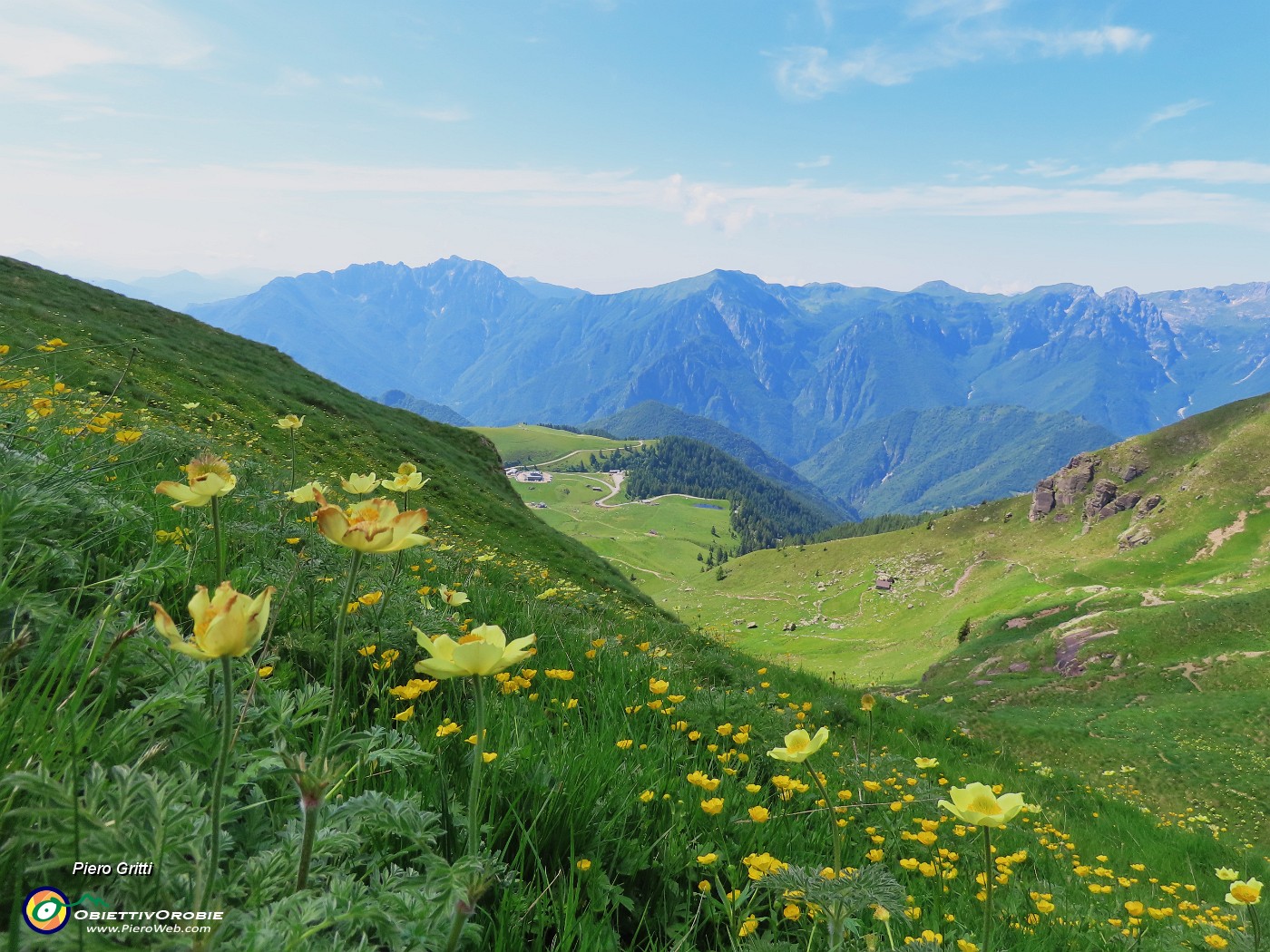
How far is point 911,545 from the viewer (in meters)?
122

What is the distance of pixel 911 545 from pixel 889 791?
5070 inches

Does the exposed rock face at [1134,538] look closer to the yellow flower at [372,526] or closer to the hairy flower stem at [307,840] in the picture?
the yellow flower at [372,526]

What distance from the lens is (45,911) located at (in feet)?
4.28

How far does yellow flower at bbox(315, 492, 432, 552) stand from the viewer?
1.81 meters

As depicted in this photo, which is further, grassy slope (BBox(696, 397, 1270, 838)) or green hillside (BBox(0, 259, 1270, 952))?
grassy slope (BBox(696, 397, 1270, 838))

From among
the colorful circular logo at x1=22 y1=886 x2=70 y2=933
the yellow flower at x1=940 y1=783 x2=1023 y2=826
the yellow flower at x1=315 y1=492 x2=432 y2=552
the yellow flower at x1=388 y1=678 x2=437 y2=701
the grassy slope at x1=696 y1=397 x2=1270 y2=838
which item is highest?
the yellow flower at x1=315 y1=492 x2=432 y2=552

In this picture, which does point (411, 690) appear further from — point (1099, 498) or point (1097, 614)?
point (1099, 498)

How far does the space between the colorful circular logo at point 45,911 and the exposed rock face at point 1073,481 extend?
124 metres

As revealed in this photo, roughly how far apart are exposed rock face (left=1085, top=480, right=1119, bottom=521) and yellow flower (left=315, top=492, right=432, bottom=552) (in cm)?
11677

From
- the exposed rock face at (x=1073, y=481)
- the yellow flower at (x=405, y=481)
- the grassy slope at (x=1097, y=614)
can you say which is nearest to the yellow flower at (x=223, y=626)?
the yellow flower at (x=405, y=481)

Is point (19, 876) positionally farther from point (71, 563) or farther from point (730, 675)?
point (730, 675)

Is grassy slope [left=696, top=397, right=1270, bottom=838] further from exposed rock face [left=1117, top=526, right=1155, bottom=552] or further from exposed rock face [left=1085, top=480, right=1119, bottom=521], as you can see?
exposed rock face [left=1085, top=480, right=1119, bottom=521]

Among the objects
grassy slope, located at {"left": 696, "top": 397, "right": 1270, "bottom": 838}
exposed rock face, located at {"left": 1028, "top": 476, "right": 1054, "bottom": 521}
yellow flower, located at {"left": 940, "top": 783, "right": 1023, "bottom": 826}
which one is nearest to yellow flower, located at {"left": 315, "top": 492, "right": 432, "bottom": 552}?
yellow flower, located at {"left": 940, "top": 783, "right": 1023, "bottom": 826}

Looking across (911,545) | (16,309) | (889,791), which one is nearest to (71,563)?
(889,791)
